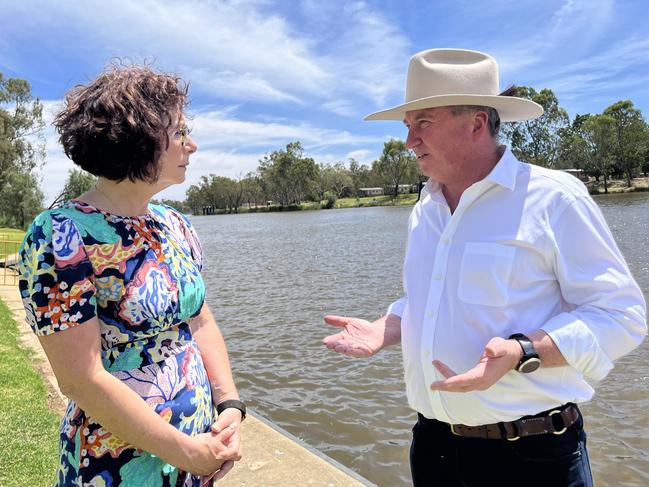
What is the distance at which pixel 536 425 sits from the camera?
1935mm

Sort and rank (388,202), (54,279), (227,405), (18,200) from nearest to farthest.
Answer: (54,279)
(227,405)
(18,200)
(388,202)

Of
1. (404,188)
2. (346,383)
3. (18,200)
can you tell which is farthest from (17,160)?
(404,188)

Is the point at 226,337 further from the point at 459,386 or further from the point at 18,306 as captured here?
the point at 459,386

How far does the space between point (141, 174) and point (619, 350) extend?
6.05ft

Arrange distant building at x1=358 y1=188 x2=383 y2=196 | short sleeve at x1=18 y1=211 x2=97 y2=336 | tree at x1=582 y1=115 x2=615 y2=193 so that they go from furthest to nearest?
distant building at x1=358 y1=188 x2=383 y2=196 → tree at x1=582 y1=115 x2=615 y2=193 → short sleeve at x1=18 y1=211 x2=97 y2=336

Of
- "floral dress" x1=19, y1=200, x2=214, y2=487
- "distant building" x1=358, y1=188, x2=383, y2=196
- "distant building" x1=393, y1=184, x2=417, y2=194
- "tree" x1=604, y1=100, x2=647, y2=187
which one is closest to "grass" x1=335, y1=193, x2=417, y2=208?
"distant building" x1=393, y1=184, x2=417, y2=194

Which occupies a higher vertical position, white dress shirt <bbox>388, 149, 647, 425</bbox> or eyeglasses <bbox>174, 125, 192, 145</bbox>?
eyeglasses <bbox>174, 125, 192, 145</bbox>

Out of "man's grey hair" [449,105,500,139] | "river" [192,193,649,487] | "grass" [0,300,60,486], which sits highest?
"man's grey hair" [449,105,500,139]

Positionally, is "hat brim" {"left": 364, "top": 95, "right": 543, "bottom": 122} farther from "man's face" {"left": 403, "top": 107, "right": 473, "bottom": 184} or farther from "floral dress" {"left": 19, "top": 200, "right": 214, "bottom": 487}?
"floral dress" {"left": 19, "top": 200, "right": 214, "bottom": 487}

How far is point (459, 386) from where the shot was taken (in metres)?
1.68

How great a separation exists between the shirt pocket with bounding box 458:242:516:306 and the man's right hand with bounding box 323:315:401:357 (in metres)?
0.52

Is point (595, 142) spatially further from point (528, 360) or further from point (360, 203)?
point (528, 360)

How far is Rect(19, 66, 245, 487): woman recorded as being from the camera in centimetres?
156

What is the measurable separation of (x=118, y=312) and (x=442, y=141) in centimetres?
148
